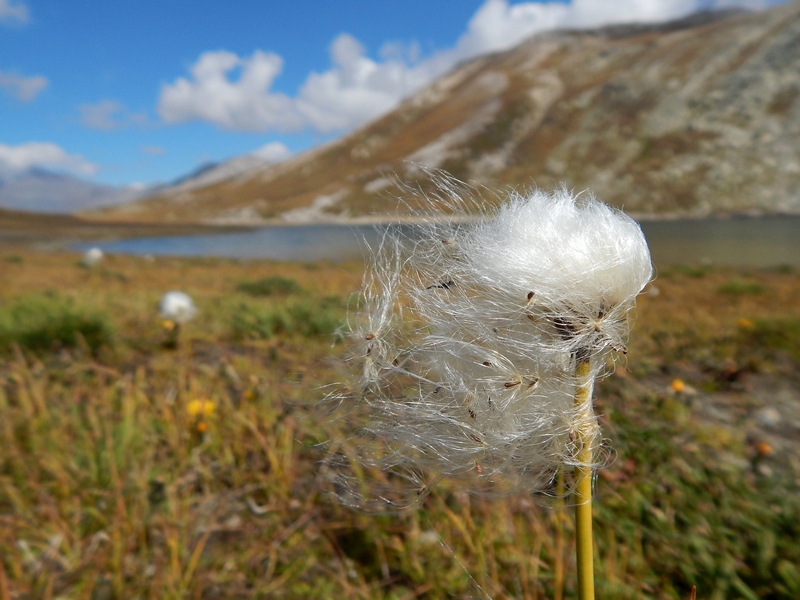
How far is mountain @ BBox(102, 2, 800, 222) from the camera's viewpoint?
188 feet

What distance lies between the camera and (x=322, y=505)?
2.58 meters

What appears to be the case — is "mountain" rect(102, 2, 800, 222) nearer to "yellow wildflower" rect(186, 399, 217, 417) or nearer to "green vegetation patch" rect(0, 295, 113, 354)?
"yellow wildflower" rect(186, 399, 217, 417)

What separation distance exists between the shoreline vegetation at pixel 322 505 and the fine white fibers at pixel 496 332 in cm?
24

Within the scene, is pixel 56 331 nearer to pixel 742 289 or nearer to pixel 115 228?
pixel 742 289

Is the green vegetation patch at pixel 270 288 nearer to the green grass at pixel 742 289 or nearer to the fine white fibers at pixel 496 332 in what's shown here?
the green grass at pixel 742 289

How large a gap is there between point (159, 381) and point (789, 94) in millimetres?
76975

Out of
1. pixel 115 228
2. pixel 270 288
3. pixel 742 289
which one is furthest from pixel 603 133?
pixel 270 288

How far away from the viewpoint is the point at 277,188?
418 ft

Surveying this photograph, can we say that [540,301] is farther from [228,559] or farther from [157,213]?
[157,213]

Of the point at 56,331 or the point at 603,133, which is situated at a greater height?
the point at 603,133

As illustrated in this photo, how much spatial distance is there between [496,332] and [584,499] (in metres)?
0.31

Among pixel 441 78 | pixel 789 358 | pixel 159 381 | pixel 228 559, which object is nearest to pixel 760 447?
pixel 789 358

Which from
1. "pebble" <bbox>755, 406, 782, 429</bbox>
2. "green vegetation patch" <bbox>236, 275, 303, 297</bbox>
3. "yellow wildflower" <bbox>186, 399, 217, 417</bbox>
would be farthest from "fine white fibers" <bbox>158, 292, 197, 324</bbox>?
"pebble" <bbox>755, 406, 782, 429</bbox>

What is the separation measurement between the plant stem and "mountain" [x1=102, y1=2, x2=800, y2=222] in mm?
508
